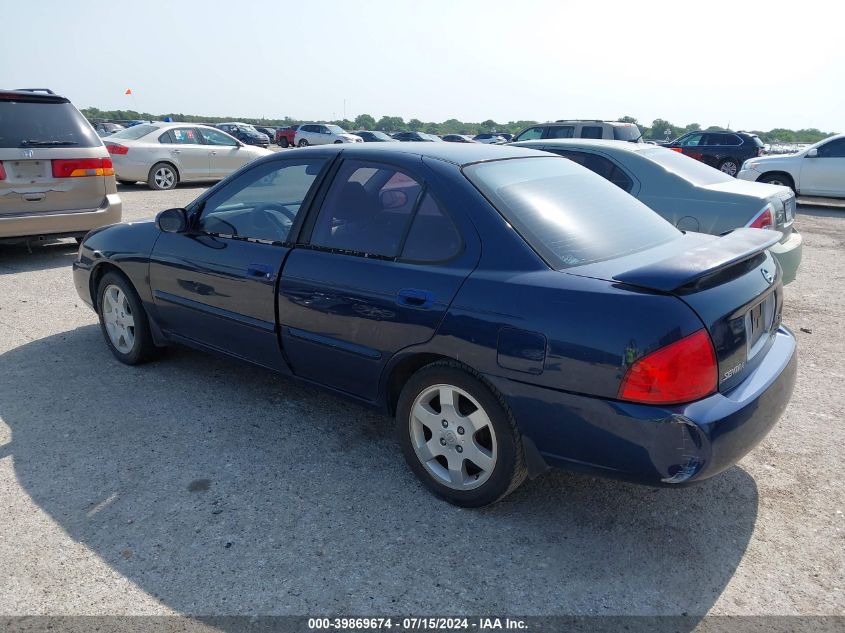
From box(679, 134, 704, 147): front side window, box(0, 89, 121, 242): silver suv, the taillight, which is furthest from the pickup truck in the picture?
the taillight

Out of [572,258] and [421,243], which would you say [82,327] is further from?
[572,258]

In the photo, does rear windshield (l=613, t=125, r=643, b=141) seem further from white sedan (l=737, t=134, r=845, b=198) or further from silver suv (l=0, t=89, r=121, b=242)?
silver suv (l=0, t=89, r=121, b=242)

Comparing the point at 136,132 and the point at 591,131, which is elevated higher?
the point at 591,131

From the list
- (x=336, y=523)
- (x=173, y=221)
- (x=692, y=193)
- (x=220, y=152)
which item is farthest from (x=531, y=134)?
(x=336, y=523)

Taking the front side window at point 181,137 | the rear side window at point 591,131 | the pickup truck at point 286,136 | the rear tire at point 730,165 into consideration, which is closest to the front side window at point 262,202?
the front side window at point 181,137

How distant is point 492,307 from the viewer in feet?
9.00

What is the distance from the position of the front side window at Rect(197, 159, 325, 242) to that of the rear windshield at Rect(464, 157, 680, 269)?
3.57 ft

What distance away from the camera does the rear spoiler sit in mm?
2488

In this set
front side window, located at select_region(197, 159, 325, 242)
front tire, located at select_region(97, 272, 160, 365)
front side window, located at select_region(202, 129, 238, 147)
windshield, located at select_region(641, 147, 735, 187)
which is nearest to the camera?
front side window, located at select_region(197, 159, 325, 242)

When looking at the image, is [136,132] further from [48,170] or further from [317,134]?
[317,134]

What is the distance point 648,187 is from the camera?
600 centimetres

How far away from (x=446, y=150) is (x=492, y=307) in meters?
1.14

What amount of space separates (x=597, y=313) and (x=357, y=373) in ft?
4.30

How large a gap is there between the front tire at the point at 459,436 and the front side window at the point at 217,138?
565 inches
